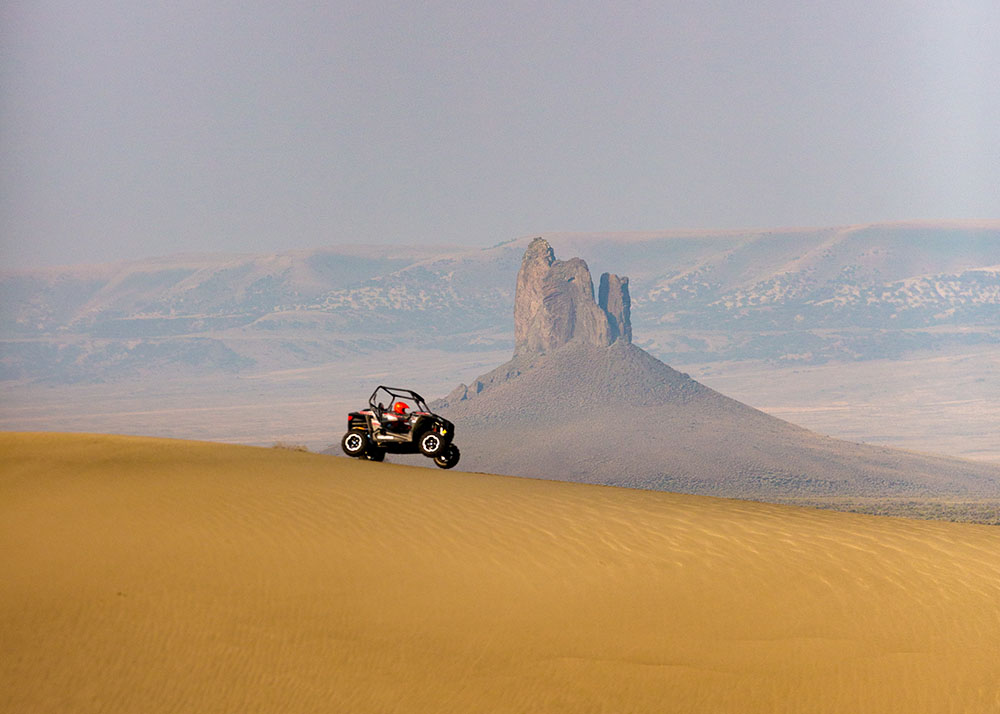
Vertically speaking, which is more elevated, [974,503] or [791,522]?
[791,522]

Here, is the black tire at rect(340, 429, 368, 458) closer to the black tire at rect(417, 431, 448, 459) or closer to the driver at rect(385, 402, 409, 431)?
the driver at rect(385, 402, 409, 431)

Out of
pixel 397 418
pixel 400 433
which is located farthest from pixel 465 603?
pixel 397 418

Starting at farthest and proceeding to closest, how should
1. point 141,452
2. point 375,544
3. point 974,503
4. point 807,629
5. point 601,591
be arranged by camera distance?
point 974,503, point 141,452, point 375,544, point 601,591, point 807,629

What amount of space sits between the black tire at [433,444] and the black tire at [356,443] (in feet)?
6.31

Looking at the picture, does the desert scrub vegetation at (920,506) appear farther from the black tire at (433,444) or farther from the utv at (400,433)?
the black tire at (433,444)

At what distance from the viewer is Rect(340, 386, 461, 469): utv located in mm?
26438

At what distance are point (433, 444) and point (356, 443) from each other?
242cm

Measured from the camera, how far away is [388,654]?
14.2 m

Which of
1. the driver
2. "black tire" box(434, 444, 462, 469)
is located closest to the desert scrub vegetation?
"black tire" box(434, 444, 462, 469)

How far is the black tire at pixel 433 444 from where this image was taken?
2634cm

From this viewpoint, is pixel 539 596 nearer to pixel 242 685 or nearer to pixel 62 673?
pixel 242 685

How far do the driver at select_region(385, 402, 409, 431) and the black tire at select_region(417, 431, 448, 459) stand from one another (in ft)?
2.29

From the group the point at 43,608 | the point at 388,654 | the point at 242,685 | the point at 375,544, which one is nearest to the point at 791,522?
the point at 375,544

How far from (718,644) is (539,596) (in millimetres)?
2520
